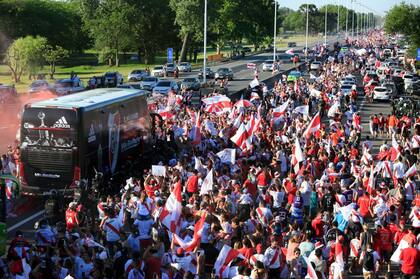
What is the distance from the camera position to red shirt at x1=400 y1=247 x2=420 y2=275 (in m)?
12.3

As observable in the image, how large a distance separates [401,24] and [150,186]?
7768 cm

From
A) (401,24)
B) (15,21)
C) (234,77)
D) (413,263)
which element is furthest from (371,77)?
(15,21)

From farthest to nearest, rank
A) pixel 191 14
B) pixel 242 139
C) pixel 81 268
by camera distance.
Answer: pixel 191 14 < pixel 242 139 < pixel 81 268

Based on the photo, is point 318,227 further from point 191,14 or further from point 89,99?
point 191,14

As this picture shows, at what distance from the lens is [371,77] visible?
54.1m

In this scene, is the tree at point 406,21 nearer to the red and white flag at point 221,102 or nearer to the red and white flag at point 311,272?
the red and white flag at point 221,102

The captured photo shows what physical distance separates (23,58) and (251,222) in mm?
56056

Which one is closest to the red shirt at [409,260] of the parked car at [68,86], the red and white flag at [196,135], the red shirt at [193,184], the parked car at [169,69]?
the red shirt at [193,184]

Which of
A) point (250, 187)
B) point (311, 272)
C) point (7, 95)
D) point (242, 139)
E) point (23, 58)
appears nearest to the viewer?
point (311, 272)

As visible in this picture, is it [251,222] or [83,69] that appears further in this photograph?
[83,69]

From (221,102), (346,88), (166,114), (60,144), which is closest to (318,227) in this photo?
(60,144)

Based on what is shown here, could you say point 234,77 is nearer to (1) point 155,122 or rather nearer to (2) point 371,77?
(2) point 371,77

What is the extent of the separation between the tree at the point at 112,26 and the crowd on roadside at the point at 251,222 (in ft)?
203

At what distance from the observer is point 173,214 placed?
13750 millimetres
